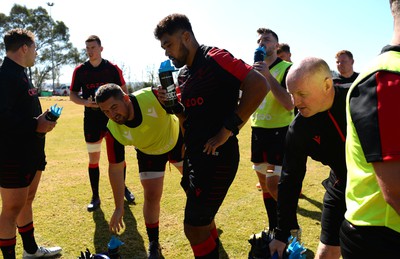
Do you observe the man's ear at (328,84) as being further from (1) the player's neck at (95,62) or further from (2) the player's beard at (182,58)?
(1) the player's neck at (95,62)

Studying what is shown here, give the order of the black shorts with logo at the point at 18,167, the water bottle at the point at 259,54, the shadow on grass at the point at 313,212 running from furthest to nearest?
1. the shadow on grass at the point at 313,212
2. the water bottle at the point at 259,54
3. the black shorts with logo at the point at 18,167

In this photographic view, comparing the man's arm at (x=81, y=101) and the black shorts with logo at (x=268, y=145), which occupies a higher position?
the man's arm at (x=81, y=101)

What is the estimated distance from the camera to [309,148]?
2.45 meters

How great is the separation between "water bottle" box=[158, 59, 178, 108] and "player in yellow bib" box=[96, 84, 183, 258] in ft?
2.70

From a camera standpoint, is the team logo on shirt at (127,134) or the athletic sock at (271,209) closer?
the team logo on shirt at (127,134)

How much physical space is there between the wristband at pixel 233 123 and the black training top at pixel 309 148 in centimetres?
41

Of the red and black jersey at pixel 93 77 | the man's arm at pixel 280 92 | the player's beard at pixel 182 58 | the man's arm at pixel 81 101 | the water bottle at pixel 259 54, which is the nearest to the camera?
the player's beard at pixel 182 58

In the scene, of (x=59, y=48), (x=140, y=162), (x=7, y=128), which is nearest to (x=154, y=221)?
(x=140, y=162)

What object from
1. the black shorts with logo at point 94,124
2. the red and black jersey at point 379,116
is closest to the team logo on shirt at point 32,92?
the black shorts with logo at point 94,124

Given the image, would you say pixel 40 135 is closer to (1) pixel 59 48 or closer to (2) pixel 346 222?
(2) pixel 346 222

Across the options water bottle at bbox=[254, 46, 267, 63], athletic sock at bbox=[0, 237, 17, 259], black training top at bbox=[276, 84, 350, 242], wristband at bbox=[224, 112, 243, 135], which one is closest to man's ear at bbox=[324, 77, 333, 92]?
black training top at bbox=[276, 84, 350, 242]

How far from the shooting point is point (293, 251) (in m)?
2.34

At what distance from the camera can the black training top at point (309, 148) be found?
7.54 ft

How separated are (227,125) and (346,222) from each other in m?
1.23
